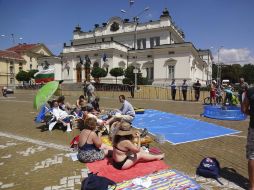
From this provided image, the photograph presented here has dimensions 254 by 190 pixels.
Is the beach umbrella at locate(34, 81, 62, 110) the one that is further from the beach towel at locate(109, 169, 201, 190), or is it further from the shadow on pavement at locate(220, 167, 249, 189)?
the shadow on pavement at locate(220, 167, 249, 189)

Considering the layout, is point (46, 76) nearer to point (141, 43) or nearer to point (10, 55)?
point (141, 43)

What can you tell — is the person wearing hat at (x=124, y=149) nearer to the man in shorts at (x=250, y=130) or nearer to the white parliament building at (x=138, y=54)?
the man in shorts at (x=250, y=130)

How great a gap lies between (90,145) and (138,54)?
41059mm

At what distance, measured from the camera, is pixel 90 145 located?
6219 millimetres

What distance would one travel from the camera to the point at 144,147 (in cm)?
701

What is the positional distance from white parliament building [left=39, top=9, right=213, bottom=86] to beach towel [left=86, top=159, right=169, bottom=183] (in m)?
36.0

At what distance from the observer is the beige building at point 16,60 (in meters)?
68.8

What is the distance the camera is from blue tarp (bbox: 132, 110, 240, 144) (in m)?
8.88

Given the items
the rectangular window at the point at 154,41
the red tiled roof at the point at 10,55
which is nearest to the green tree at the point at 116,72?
the rectangular window at the point at 154,41

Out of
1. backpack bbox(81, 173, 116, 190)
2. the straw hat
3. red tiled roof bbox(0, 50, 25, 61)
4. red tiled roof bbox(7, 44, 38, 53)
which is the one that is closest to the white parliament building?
red tiled roof bbox(0, 50, 25, 61)

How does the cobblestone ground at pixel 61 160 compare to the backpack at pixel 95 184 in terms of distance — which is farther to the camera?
the cobblestone ground at pixel 61 160

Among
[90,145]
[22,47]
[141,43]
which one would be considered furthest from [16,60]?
[90,145]

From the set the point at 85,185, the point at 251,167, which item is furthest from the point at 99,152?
the point at 251,167

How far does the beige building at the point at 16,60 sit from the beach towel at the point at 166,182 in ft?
218
